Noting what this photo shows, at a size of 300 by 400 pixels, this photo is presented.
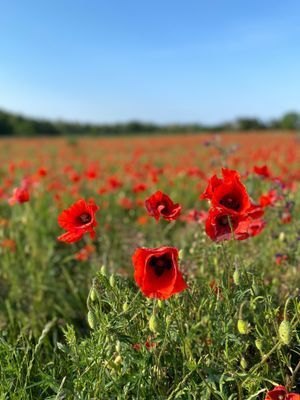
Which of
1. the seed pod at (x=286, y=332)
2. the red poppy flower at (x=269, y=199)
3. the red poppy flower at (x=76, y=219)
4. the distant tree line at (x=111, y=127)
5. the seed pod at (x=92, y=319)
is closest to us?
the seed pod at (x=286, y=332)

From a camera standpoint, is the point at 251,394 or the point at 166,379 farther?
the point at 166,379

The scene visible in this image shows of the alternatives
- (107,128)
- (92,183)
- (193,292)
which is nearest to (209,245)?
(193,292)

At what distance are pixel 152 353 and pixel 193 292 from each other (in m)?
0.25

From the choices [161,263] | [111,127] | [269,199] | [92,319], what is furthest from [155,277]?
[111,127]

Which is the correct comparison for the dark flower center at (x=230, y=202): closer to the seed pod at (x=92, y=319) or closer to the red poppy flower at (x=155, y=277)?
the red poppy flower at (x=155, y=277)

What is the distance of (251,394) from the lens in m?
1.29

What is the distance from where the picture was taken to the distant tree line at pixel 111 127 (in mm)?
33625

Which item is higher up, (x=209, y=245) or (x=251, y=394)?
(x=209, y=245)

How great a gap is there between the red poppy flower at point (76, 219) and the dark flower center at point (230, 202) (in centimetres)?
38

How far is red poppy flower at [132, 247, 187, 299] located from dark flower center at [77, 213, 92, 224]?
13.2 inches

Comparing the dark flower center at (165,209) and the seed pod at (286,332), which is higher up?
the dark flower center at (165,209)

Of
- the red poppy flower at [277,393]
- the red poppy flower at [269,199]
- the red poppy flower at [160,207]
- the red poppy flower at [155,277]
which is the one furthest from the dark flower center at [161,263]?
the red poppy flower at [269,199]

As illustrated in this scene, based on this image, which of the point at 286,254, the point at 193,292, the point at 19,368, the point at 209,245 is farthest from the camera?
the point at 286,254

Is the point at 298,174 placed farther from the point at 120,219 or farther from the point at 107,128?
the point at 107,128
